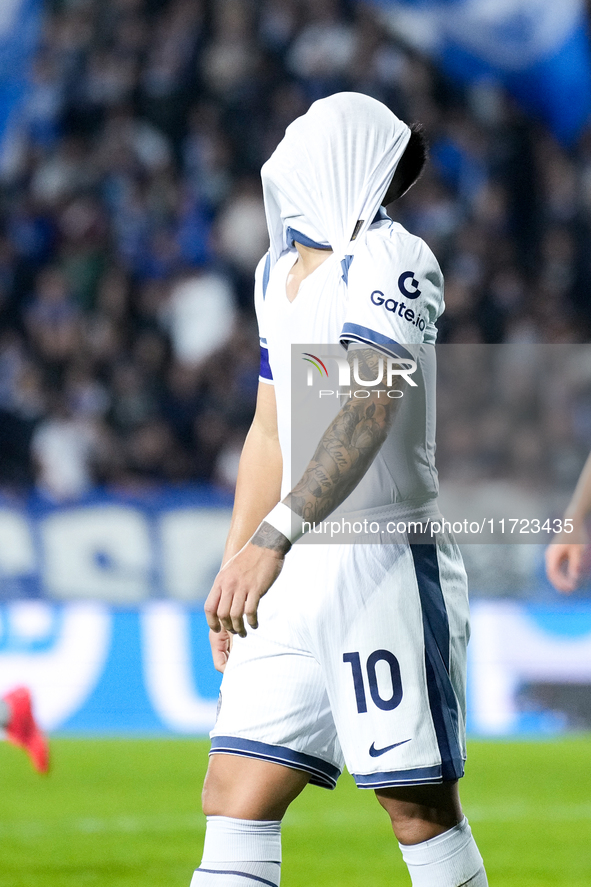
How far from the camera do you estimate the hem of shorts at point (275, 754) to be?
2.18 meters

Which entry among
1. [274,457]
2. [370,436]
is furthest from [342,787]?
[370,436]

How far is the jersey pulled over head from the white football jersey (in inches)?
1.8

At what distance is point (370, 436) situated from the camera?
197 cm

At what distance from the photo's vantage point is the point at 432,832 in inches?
85.3

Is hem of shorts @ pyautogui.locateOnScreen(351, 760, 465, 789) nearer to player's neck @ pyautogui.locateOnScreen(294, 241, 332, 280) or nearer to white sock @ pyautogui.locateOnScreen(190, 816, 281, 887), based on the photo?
white sock @ pyautogui.locateOnScreen(190, 816, 281, 887)

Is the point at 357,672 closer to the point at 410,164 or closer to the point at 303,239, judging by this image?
the point at 303,239

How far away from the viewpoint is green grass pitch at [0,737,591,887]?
410cm

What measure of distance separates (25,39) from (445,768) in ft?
31.3

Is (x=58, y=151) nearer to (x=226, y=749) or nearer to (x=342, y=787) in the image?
(x=342, y=787)

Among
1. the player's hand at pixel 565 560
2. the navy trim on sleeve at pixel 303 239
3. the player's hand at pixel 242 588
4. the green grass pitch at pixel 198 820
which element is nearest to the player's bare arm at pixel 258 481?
the navy trim on sleeve at pixel 303 239

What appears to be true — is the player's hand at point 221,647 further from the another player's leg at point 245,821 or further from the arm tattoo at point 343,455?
the arm tattoo at point 343,455

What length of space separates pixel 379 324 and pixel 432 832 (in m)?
0.88

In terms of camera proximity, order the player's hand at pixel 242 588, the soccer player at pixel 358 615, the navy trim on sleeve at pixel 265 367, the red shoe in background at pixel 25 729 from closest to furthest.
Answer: the player's hand at pixel 242 588 → the soccer player at pixel 358 615 → the navy trim on sleeve at pixel 265 367 → the red shoe in background at pixel 25 729

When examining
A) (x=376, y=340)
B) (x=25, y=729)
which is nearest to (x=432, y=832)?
(x=376, y=340)
